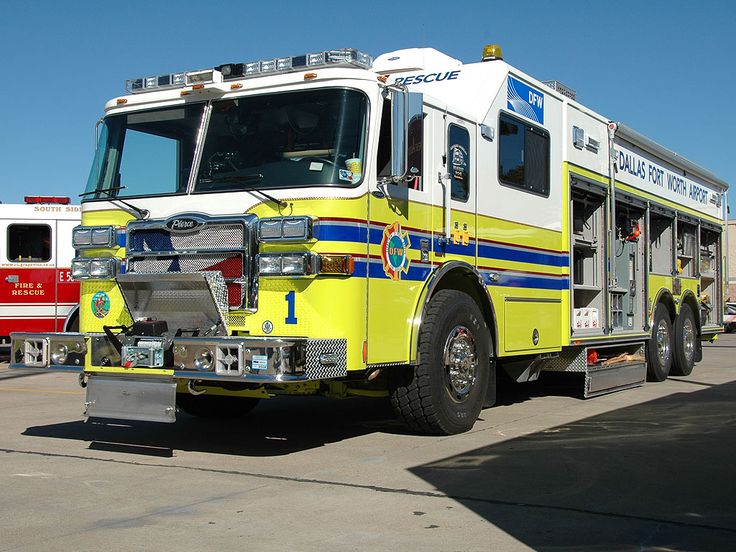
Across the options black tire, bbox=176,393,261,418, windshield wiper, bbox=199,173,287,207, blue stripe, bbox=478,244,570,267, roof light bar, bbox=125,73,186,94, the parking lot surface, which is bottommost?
the parking lot surface

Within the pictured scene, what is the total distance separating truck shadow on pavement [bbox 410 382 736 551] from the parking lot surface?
19 mm

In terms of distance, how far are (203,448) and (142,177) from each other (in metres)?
2.36

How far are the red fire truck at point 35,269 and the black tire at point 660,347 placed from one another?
1017 cm

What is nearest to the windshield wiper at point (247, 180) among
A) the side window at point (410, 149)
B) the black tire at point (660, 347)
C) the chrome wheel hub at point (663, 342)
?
the side window at point (410, 149)

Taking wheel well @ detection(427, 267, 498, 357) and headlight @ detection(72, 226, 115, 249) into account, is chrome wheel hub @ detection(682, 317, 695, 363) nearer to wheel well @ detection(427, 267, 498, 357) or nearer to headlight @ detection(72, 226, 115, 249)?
wheel well @ detection(427, 267, 498, 357)

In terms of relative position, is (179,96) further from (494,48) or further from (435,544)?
(435,544)

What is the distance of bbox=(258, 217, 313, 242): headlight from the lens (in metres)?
6.70

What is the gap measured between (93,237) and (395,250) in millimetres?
2590

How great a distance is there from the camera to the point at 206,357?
21.6ft

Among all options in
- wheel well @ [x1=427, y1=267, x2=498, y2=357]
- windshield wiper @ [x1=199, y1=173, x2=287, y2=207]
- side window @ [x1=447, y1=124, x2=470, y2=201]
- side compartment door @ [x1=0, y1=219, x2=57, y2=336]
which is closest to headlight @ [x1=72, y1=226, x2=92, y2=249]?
windshield wiper @ [x1=199, y1=173, x2=287, y2=207]

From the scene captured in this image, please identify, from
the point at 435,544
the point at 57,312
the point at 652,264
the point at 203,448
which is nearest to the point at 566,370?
the point at 652,264

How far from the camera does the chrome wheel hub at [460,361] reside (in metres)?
7.93

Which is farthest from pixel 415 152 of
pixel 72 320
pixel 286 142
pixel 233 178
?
pixel 72 320

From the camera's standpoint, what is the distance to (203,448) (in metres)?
7.73
